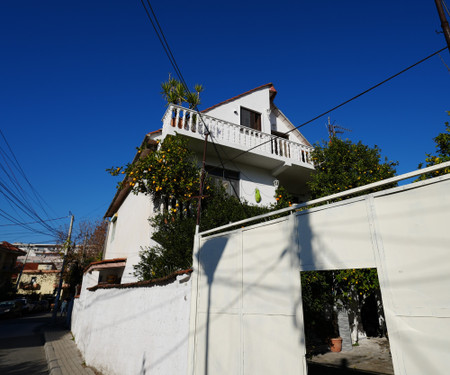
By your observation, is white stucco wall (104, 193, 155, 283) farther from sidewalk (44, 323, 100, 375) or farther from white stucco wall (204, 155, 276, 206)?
white stucco wall (204, 155, 276, 206)

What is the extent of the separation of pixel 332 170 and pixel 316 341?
20.4 ft

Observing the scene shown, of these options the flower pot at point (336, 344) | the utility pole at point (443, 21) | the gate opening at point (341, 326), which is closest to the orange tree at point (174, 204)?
the gate opening at point (341, 326)

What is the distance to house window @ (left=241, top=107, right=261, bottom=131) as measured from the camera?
42.3 feet

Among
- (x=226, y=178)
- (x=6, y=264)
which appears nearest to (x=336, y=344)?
(x=226, y=178)

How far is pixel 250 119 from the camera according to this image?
1312 cm

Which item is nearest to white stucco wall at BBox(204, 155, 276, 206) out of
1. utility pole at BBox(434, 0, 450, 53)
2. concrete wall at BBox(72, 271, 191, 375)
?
concrete wall at BBox(72, 271, 191, 375)

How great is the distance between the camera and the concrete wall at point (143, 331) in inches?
186

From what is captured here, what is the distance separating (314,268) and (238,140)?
808cm

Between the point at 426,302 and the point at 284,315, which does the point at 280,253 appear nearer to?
the point at 284,315

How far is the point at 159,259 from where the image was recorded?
23.8 ft

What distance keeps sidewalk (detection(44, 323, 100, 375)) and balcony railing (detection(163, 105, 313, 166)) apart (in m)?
8.05

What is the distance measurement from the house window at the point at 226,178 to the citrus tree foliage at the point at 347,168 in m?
2.95

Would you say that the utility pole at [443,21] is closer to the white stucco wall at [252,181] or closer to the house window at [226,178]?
the house window at [226,178]

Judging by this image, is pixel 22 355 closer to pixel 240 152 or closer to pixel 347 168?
pixel 240 152
